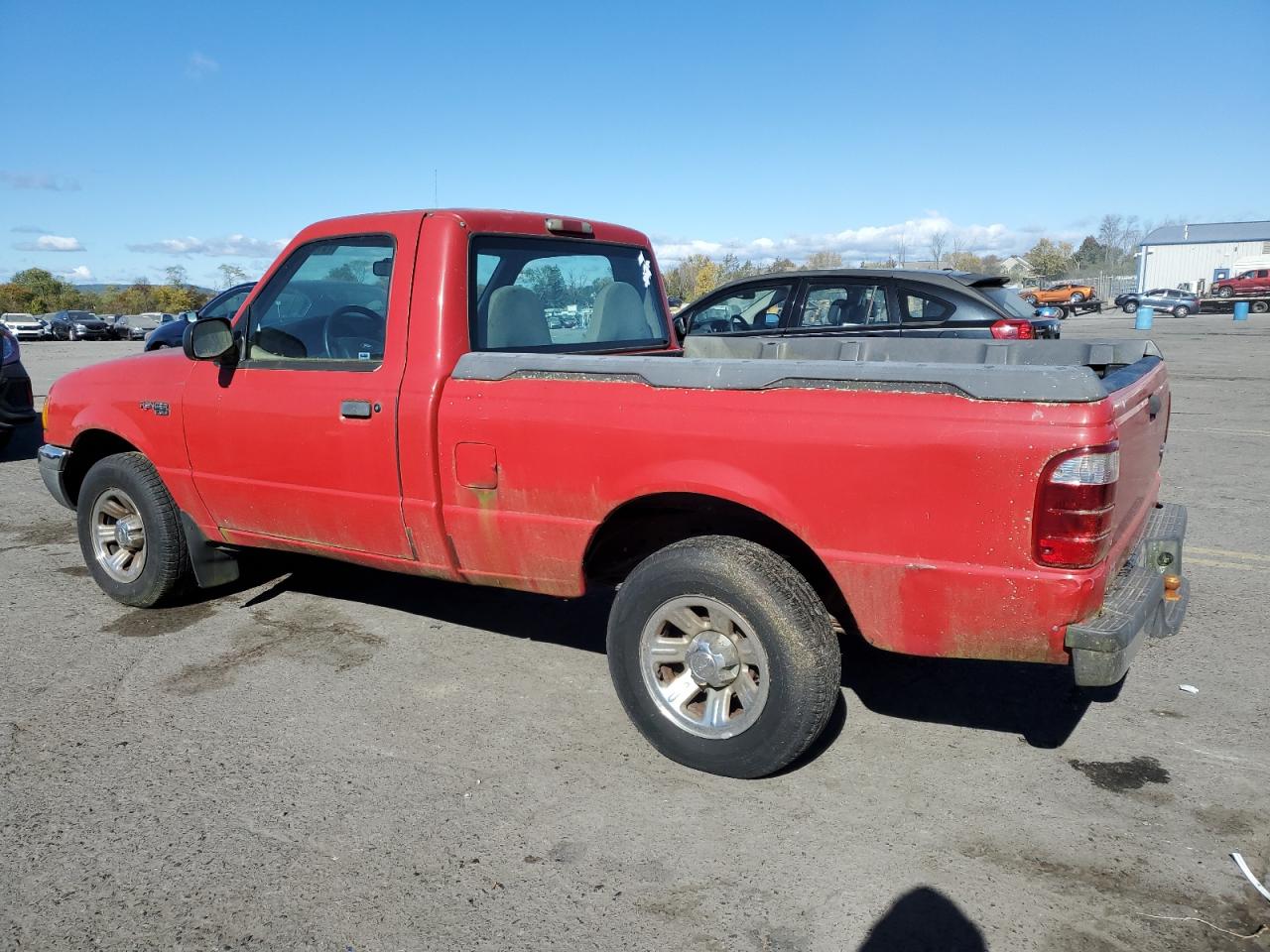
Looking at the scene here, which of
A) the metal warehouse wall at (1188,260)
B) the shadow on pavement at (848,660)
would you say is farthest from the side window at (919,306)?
the metal warehouse wall at (1188,260)

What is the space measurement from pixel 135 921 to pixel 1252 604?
5017mm

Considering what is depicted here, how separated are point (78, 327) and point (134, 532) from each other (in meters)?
46.1

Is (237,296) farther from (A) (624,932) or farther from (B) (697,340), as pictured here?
(A) (624,932)

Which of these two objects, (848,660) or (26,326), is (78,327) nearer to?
(26,326)

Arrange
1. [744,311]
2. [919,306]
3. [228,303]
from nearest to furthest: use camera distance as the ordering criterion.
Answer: [919,306] < [744,311] < [228,303]

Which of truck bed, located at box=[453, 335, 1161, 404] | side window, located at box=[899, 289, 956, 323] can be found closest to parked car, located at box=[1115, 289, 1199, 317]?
side window, located at box=[899, 289, 956, 323]

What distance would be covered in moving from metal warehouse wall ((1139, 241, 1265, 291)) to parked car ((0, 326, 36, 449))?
3282 inches

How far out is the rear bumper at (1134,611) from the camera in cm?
273

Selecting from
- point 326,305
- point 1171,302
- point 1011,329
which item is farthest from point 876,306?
point 1171,302

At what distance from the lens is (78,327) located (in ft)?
145

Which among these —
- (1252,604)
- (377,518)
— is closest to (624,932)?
(377,518)

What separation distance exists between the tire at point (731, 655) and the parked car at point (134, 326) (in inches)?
1967

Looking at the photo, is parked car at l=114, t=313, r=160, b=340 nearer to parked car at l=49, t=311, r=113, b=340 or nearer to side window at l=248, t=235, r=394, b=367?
parked car at l=49, t=311, r=113, b=340

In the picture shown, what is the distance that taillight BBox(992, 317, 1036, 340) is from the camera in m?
8.63
